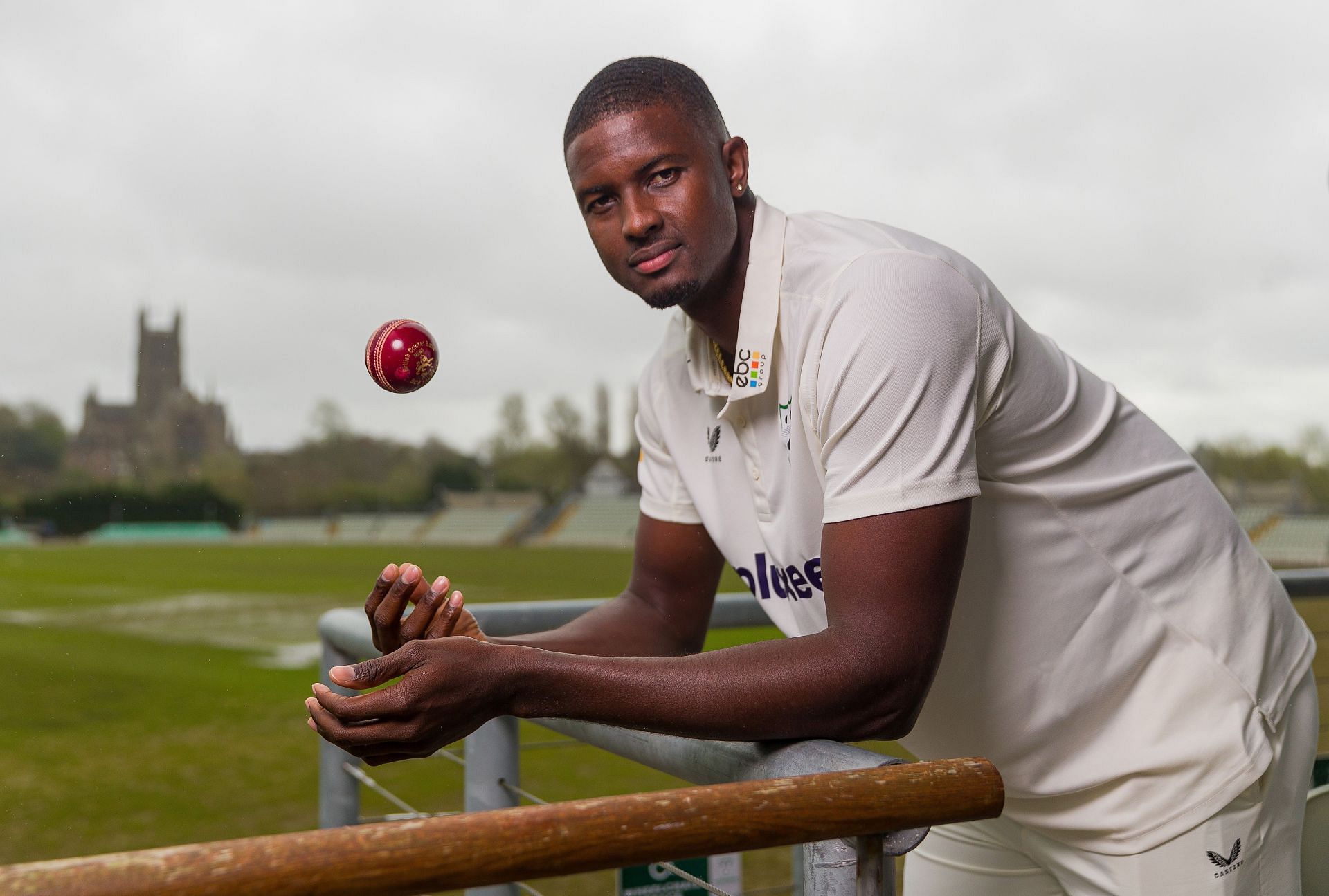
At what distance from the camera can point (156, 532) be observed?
151ft

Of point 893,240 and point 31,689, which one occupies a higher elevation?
point 893,240

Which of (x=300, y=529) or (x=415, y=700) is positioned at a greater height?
(x=415, y=700)

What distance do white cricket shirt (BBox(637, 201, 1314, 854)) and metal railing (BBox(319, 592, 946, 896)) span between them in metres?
0.22

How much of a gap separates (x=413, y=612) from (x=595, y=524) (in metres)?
35.9

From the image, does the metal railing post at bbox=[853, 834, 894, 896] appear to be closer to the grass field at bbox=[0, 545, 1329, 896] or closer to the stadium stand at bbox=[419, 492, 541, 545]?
the grass field at bbox=[0, 545, 1329, 896]

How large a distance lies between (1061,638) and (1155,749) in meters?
0.13

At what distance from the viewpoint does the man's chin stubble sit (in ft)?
3.09

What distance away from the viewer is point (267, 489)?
4447 centimetres

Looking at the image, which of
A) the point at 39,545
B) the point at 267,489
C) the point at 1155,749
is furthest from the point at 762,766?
the point at 39,545

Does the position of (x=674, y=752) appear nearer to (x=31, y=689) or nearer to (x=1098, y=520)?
(x=1098, y=520)

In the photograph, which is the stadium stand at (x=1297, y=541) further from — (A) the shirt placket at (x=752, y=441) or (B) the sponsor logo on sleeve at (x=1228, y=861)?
(A) the shirt placket at (x=752, y=441)

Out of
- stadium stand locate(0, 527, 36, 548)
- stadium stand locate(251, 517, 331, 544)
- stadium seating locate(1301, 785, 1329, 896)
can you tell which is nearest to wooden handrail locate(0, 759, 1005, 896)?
stadium seating locate(1301, 785, 1329, 896)

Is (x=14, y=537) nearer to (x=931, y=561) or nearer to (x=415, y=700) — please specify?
(x=415, y=700)

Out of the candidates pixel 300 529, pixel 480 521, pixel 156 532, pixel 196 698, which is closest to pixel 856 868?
pixel 196 698
